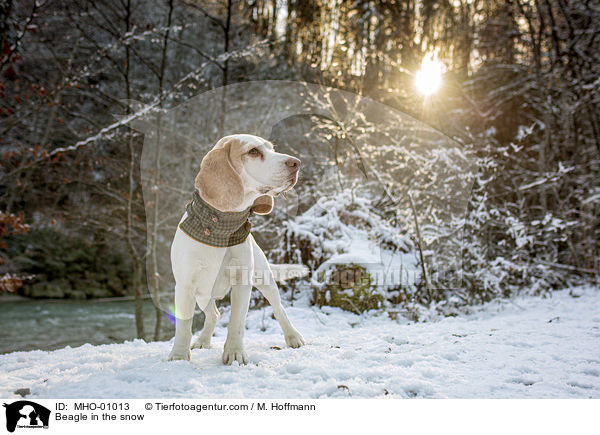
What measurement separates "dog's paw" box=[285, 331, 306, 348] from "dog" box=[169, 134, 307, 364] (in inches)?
18.7

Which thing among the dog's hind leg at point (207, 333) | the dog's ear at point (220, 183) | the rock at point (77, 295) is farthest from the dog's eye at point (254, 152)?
the rock at point (77, 295)

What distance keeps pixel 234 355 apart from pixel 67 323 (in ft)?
22.6

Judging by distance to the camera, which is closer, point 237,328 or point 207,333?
point 237,328

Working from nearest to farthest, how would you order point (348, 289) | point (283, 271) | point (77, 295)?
point (283, 271)
point (348, 289)
point (77, 295)

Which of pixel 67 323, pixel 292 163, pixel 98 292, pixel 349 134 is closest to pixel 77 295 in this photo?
pixel 98 292

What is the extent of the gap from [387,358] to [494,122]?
6193 millimetres

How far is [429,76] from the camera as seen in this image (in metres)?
6.37

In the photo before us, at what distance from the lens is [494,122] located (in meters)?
6.70

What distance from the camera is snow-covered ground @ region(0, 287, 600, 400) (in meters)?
1.44

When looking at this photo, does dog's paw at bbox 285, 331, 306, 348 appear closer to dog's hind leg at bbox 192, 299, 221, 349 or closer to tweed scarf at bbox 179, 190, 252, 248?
dog's hind leg at bbox 192, 299, 221, 349

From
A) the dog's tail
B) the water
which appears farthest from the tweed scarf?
the water

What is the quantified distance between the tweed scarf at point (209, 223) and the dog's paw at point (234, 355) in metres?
0.50

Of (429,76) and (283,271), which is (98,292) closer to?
(283,271)
